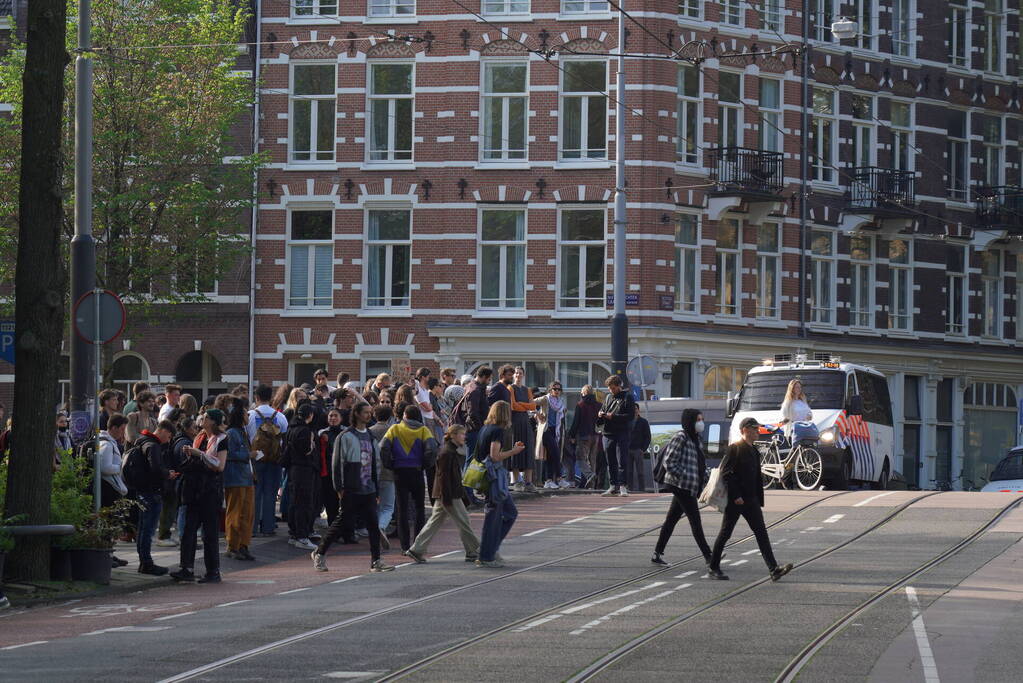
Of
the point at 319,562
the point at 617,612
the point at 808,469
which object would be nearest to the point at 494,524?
the point at 319,562

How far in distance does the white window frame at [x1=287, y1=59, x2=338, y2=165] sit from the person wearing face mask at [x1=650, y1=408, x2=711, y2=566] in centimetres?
2487

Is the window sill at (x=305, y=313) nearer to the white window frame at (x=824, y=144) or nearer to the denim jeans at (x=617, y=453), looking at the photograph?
the white window frame at (x=824, y=144)

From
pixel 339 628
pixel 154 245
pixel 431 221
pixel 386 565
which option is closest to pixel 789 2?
pixel 431 221

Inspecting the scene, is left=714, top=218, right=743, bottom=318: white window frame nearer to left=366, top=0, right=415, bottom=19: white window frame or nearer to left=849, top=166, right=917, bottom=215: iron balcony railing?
left=849, top=166, right=917, bottom=215: iron balcony railing

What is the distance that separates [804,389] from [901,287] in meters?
17.2

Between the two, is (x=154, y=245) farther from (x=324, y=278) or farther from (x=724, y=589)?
(x=724, y=589)

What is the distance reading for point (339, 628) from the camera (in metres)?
13.8

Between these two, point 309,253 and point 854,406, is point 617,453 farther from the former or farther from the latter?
point 309,253

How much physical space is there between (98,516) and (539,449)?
11.3m

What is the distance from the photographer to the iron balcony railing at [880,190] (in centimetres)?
4456

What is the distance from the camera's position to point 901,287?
152ft

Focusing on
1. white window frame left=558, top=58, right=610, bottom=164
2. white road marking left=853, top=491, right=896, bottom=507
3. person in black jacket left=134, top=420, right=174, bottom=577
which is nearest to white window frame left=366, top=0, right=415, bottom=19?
white window frame left=558, top=58, right=610, bottom=164

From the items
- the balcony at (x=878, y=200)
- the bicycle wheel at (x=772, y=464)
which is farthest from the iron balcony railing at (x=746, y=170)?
the bicycle wheel at (x=772, y=464)

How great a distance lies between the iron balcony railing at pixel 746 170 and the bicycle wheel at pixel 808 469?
14086mm
